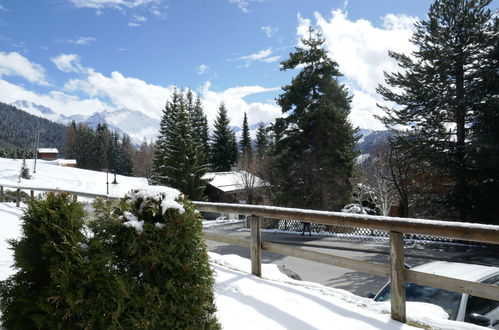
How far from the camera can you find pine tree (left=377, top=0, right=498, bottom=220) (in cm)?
1889

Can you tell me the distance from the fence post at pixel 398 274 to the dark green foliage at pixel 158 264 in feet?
6.33

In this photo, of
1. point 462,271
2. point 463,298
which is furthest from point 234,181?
point 463,298

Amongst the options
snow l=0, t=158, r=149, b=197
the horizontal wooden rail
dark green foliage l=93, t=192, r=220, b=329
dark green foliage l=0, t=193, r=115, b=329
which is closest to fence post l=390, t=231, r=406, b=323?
the horizontal wooden rail

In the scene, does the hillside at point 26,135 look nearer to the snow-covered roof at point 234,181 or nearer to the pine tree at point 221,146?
the pine tree at point 221,146

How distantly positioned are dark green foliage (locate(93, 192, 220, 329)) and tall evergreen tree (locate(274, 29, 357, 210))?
22832 millimetres

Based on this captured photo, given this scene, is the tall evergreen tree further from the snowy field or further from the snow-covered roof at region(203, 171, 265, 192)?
the snowy field

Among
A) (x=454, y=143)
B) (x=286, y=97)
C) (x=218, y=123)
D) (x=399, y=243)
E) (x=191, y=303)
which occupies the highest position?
(x=218, y=123)

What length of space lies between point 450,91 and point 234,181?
980 inches

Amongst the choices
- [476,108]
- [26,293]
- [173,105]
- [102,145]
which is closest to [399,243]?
[26,293]

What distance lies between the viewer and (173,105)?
43312mm

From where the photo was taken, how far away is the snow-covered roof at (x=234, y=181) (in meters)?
34.9

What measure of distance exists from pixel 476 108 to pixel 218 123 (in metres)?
37.9

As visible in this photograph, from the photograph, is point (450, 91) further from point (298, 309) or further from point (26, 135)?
point (26, 135)

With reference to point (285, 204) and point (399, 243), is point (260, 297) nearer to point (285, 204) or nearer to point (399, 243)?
point (399, 243)
